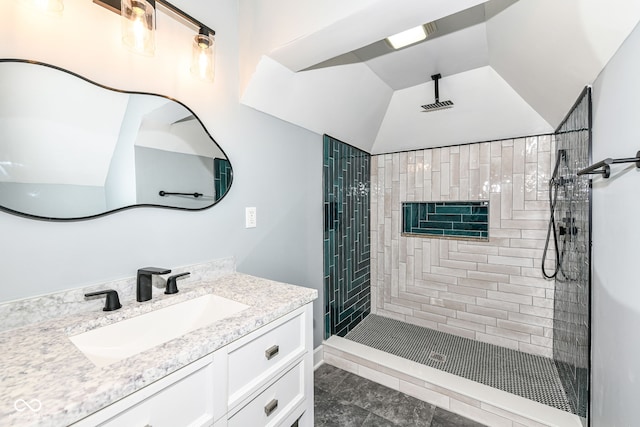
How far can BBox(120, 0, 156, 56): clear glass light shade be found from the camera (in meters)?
1.12

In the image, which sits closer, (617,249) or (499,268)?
(617,249)

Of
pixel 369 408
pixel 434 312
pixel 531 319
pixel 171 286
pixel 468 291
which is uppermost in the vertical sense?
pixel 171 286

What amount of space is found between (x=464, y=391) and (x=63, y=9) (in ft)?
9.25

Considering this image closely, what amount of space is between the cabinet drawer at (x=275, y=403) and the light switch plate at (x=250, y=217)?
0.87 meters

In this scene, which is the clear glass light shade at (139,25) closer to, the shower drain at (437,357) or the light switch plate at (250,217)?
the light switch plate at (250,217)

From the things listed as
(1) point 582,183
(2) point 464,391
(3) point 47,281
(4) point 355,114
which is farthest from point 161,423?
(4) point 355,114

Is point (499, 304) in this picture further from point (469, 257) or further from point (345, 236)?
point (345, 236)

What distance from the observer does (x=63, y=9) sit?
1021 mm

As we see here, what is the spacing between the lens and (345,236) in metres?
2.75

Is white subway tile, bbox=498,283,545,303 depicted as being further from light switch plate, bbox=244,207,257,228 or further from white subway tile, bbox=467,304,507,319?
light switch plate, bbox=244,207,257,228

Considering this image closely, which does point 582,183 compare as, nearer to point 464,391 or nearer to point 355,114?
point 464,391

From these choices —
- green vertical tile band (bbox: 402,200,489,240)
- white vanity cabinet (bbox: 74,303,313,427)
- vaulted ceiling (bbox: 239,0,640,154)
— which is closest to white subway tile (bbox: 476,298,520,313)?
green vertical tile band (bbox: 402,200,489,240)

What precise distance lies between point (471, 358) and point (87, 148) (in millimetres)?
2932

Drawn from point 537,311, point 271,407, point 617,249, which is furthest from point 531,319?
point 271,407
